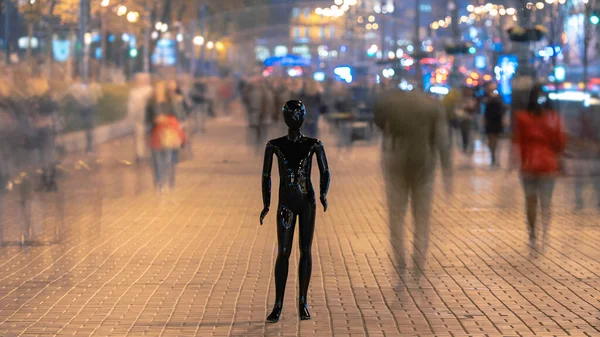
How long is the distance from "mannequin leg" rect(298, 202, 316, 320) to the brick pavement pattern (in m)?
0.14

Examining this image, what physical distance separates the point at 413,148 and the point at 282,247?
9.19ft

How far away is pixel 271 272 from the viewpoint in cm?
1076

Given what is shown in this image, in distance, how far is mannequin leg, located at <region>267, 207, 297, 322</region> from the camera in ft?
26.9

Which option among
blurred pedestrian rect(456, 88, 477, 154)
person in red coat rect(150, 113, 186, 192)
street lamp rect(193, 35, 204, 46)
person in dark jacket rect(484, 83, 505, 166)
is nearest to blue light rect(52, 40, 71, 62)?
blurred pedestrian rect(456, 88, 477, 154)

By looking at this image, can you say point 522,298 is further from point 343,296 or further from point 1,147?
point 1,147

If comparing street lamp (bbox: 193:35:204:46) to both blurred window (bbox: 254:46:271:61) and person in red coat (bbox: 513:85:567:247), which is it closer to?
blurred window (bbox: 254:46:271:61)

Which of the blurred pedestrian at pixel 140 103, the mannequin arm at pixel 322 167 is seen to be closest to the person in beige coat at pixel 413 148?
the mannequin arm at pixel 322 167

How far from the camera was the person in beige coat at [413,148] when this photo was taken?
10.7 meters

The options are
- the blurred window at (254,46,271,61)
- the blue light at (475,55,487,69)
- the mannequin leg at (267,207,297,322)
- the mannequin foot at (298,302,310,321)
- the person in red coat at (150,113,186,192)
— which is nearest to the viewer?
the mannequin leg at (267,207,297,322)

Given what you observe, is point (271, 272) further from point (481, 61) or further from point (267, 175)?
point (481, 61)

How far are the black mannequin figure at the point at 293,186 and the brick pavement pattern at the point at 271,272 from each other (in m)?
0.38

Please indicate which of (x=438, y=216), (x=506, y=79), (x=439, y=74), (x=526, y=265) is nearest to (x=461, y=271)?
(x=526, y=265)

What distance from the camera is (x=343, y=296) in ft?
31.0

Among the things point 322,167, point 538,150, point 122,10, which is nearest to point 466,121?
point 538,150
